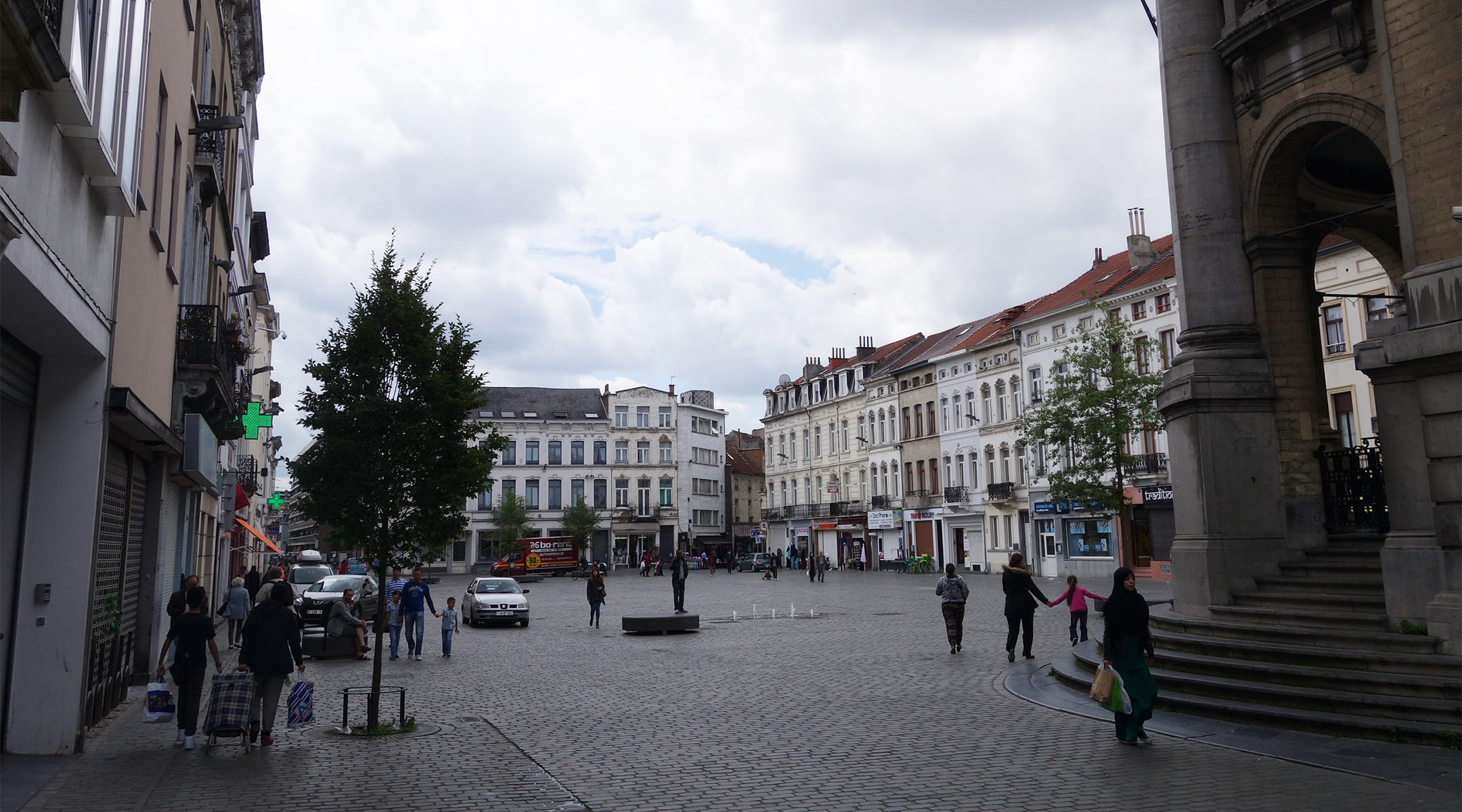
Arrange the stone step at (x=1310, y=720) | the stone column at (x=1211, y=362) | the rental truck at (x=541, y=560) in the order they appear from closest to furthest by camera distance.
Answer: the stone step at (x=1310, y=720), the stone column at (x=1211, y=362), the rental truck at (x=541, y=560)

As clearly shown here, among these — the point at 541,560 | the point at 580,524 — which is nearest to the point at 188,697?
the point at 541,560

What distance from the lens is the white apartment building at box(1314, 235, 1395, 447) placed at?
3369 centimetres

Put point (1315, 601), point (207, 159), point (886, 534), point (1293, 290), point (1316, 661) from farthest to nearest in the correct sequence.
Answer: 1. point (886, 534)
2. point (207, 159)
3. point (1293, 290)
4. point (1315, 601)
5. point (1316, 661)

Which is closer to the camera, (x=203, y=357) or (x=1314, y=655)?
(x=1314, y=655)

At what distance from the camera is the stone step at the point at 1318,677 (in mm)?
8984

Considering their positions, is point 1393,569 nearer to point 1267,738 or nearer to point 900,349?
point 1267,738

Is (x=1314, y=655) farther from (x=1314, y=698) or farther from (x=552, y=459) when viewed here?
(x=552, y=459)

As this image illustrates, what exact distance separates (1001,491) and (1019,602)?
4003 centimetres

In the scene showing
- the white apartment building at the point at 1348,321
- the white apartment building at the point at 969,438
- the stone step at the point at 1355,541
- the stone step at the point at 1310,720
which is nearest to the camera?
the stone step at the point at 1310,720

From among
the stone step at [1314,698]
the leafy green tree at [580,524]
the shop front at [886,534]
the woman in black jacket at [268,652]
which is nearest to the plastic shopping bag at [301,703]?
the woman in black jacket at [268,652]

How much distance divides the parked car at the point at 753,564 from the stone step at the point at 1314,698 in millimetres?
53394

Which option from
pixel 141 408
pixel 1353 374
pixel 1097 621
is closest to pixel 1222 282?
pixel 1097 621

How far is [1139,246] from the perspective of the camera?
160 ft

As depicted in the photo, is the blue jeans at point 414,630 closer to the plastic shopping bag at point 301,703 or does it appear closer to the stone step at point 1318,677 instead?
the plastic shopping bag at point 301,703
